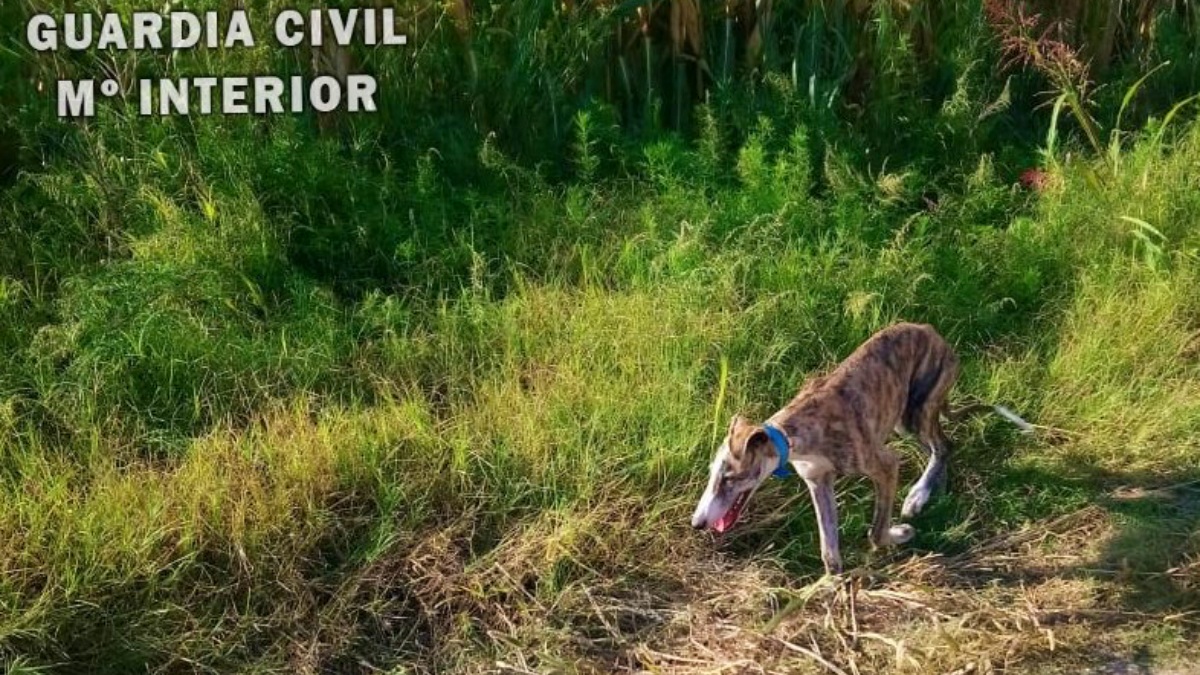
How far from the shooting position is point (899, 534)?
375 cm

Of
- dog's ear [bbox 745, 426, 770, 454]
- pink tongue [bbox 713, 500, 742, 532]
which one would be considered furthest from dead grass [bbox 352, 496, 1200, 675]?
dog's ear [bbox 745, 426, 770, 454]

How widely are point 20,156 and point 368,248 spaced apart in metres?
1.54

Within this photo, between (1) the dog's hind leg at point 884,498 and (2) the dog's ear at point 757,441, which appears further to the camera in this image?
(1) the dog's hind leg at point 884,498

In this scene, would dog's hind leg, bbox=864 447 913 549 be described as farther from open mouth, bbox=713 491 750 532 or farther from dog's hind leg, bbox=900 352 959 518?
open mouth, bbox=713 491 750 532

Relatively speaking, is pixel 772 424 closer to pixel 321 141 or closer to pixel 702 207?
pixel 702 207

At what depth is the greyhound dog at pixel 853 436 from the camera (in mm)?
3379

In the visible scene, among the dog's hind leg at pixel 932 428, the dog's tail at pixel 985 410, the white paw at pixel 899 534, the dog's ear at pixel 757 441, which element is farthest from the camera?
the dog's tail at pixel 985 410

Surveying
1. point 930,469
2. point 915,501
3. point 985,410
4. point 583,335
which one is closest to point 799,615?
point 915,501

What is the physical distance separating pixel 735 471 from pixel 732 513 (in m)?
0.15

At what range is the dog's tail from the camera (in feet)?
14.0

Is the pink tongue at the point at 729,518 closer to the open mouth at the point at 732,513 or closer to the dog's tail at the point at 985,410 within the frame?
the open mouth at the point at 732,513

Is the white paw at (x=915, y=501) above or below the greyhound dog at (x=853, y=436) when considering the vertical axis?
below

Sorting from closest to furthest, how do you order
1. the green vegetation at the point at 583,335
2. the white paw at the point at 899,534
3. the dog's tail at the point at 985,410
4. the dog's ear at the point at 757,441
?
1. the dog's ear at the point at 757,441
2. the green vegetation at the point at 583,335
3. the white paw at the point at 899,534
4. the dog's tail at the point at 985,410

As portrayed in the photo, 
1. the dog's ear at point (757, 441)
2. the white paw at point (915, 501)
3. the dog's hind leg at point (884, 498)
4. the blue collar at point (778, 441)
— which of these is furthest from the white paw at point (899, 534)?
the dog's ear at point (757, 441)
